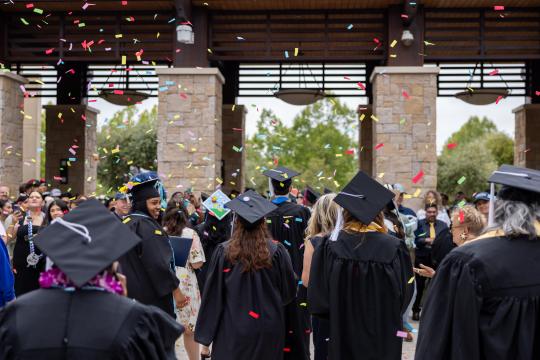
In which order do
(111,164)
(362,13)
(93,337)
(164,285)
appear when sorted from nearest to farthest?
(93,337), (164,285), (362,13), (111,164)

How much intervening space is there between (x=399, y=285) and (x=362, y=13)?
35.5 feet

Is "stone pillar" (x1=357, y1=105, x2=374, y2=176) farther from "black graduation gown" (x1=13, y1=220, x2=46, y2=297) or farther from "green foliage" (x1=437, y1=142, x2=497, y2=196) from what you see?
"green foliage" (x1=437, y1=142, x2=497, y2=196)

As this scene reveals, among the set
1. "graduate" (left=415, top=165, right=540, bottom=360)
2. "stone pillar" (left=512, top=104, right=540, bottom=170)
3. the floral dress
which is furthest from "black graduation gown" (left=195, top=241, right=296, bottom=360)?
"stone pillar" (left=512, top=104, right=540, bottom=170)

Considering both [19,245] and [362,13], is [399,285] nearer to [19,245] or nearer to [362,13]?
[19,245]

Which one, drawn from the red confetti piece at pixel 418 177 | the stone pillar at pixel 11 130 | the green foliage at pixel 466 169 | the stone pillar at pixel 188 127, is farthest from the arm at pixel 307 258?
the green foliage at pixel 466 169

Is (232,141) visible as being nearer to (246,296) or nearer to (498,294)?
(246,296)

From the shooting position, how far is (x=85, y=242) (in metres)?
2.64

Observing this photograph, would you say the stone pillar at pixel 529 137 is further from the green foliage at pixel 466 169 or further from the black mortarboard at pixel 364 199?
the green foliage at pixel 466 169

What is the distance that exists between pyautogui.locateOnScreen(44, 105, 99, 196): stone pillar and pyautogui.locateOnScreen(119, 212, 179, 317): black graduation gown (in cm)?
1452

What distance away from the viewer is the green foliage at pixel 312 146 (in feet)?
149

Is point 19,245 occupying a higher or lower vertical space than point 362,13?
lower

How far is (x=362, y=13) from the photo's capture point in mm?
14750

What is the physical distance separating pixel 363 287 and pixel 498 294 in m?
1.84

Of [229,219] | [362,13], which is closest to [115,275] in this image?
[229,219]
